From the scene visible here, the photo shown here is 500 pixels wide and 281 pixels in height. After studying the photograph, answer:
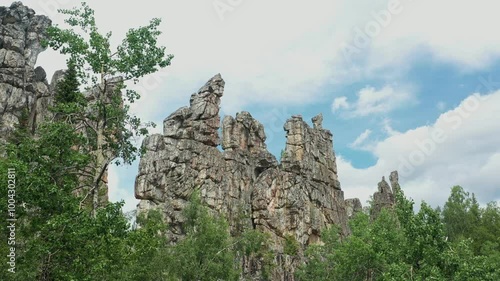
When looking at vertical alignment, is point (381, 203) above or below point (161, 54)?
above

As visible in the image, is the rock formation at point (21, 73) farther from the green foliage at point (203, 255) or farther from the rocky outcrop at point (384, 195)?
the rocky outcrop at point (384, 195)

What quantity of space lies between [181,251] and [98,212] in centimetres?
2045

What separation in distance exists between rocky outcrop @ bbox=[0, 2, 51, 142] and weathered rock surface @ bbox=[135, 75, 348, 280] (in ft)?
69.7

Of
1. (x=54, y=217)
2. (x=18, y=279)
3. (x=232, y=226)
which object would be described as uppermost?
(x=232, y=226)

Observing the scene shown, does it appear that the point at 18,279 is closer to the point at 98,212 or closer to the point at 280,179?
the point at 98,212

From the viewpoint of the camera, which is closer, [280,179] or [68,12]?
[68,12]

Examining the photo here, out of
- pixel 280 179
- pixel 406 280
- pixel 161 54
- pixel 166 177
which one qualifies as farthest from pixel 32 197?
pixel 280 179

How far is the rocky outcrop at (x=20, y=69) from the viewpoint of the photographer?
276ft

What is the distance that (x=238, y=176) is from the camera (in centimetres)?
9662

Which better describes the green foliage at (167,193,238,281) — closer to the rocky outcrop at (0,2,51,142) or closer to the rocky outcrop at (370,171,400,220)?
the rocky outcrop at (0,2,51,142)

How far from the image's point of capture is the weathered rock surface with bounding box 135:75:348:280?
8906 cm

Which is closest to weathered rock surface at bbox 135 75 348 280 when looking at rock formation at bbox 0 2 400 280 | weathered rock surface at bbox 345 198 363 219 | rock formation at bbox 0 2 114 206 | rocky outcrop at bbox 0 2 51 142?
rock formation at bbox 0 2 400 280

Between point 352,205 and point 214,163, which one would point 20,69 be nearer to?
point 214,163

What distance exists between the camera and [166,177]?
89.4 m
